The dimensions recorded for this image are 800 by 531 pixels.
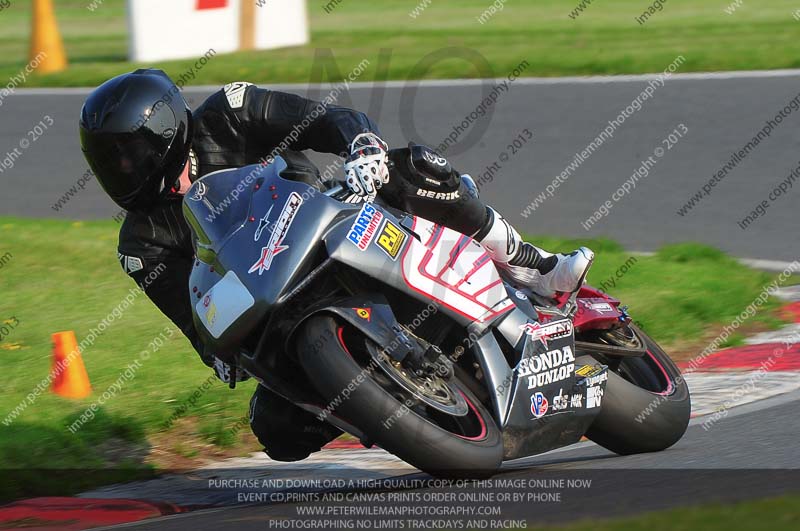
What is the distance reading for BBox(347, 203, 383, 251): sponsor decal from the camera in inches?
164

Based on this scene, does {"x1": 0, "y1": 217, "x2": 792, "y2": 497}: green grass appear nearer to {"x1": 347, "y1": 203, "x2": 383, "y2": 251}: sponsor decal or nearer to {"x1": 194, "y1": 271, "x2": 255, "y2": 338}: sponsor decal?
{"x1": 194, "y1": 271, "x2": 255, "y2": 338}: sponsor decal

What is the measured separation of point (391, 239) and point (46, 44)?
12.8 m

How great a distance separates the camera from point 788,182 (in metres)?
9.65

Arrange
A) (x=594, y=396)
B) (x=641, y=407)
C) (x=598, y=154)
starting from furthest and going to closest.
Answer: (x=598, y=154) → (x=641, y=407) → (x=594, y=396)

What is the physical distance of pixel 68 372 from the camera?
20.9ft

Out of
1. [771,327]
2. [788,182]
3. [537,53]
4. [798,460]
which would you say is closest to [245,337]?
[798,460]

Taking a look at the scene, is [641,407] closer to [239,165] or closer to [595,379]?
[595,379]

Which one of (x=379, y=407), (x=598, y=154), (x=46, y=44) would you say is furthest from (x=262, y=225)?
(x=46, y=44)

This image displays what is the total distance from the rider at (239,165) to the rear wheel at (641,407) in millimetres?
441

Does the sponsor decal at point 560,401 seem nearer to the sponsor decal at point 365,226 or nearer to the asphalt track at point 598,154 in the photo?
the asphalt track at point 598,154

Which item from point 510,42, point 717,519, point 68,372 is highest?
point 717,519

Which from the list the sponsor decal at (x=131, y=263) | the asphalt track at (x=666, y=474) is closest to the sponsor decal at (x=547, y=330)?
the asphalt track at (x=666, y=474)

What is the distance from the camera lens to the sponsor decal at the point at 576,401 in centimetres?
461

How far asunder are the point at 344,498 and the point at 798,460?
1652mm
